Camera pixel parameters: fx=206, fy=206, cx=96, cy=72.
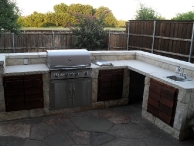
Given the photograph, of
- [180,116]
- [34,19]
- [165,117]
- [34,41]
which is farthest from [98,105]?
[34,19]

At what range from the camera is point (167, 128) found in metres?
3.80

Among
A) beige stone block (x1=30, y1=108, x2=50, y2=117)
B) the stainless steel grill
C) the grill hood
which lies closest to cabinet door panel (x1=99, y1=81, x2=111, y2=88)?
the stainless steel grill

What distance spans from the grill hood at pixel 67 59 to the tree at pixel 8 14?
12.5 ft

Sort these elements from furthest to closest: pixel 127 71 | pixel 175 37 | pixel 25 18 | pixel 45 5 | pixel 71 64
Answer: pixel 45 5 → pixel 25 18 → pixel 175 37 → pixel 127 71 → pixel 71 64

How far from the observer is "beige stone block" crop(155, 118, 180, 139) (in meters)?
3.62

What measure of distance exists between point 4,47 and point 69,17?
8642 millimetres

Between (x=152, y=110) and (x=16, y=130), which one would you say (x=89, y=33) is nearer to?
(x=152, y=110)

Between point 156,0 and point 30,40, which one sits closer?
point 30,40

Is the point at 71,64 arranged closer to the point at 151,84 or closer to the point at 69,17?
the point at 151,84

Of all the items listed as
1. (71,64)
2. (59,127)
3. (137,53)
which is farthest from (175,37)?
(59,127)

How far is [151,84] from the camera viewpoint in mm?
4043

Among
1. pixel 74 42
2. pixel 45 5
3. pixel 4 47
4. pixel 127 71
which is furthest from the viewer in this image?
pixel 45 5

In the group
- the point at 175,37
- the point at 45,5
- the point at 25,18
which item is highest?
the point at 45,5

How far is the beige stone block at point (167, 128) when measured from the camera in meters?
3.62
